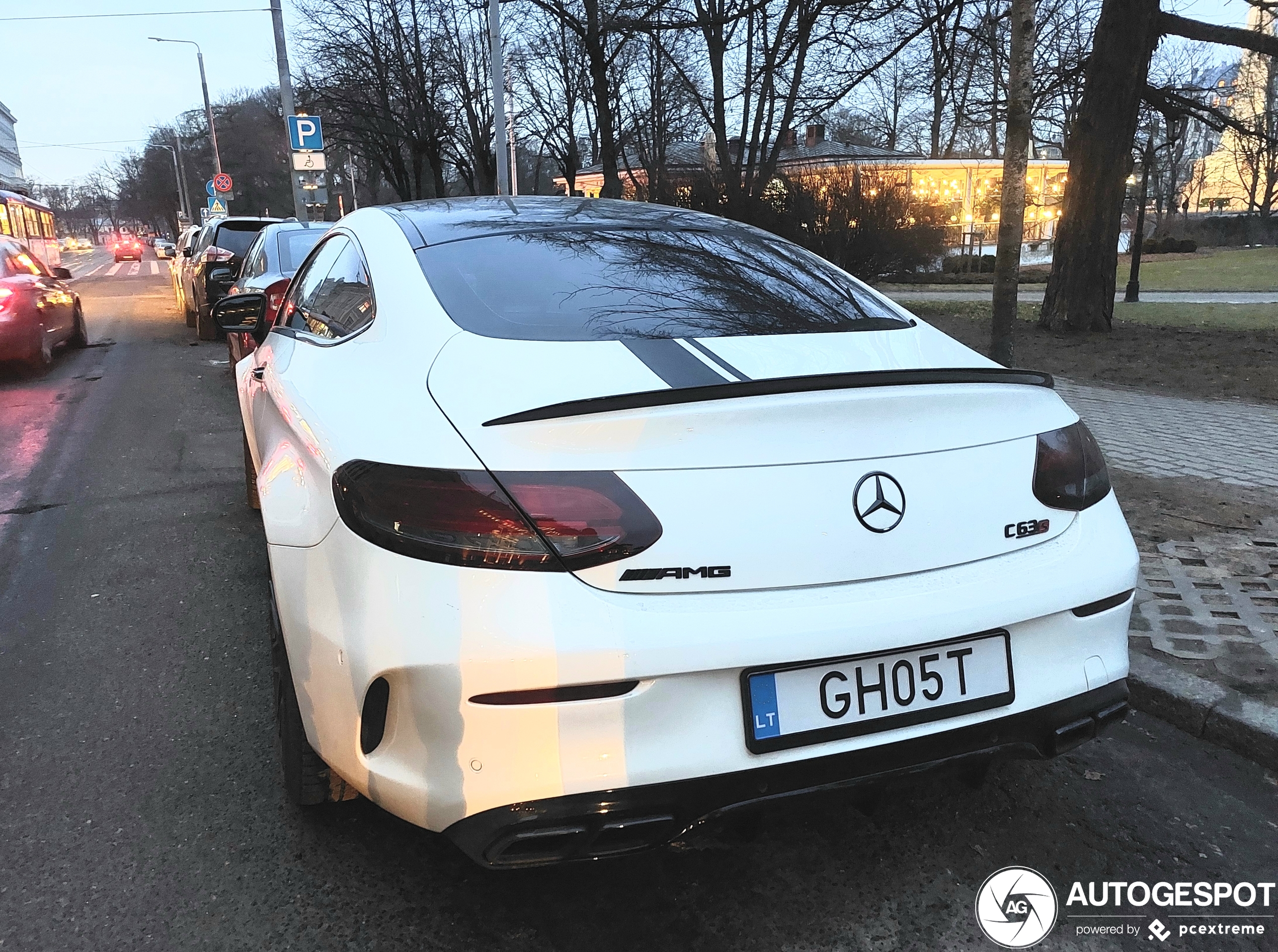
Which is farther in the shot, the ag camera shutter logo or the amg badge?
the ag camera shutter logo

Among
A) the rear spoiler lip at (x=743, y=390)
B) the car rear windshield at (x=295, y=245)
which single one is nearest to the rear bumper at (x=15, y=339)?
the car rear windshield at (x=295, y=245)

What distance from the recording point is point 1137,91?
39.0ft

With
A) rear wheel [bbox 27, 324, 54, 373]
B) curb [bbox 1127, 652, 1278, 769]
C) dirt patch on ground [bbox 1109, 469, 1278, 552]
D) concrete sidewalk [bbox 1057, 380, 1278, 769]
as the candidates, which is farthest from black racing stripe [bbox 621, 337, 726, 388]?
rear wheel [bbox 27, 324, 54, 373]

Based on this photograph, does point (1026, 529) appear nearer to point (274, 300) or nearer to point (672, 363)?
point (672, 363)

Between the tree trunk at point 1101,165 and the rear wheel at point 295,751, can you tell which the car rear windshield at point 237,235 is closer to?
the tree trunk at point 1101,165

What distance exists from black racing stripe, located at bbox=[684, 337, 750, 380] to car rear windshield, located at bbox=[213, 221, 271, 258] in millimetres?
12137

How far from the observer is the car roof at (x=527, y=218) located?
2867mm

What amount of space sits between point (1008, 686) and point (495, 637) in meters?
1.07

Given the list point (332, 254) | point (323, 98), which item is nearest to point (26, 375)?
point (332, 254)

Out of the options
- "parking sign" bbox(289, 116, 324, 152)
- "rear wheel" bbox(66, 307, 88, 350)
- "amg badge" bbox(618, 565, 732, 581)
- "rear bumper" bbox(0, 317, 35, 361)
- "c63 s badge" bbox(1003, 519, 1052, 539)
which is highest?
"parking sign" bbox(289, 116, 324, 152)

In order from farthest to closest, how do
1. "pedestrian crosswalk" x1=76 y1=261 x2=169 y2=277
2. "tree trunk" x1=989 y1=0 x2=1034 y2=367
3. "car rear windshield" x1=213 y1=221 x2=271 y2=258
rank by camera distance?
"pedestrian crosswalk" x1=76 y1=261 x2=169 y2=277 < "car rear windshield" x1=213 y1=221 x2=271 y2=258 < "tree trunk" x1=989 y1=0 x2=1034 y2=367

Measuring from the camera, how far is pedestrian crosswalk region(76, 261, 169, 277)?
3794 cm

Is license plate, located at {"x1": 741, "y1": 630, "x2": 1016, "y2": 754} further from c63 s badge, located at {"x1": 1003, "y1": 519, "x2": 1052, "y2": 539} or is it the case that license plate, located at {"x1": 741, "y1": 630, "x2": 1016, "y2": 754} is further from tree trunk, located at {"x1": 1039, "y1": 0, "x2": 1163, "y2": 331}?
tree trunk, located at {"x1": 1039, "y1": 0, "x2": 1163, "y2": 331}

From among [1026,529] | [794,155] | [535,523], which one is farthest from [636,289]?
[794,155]
